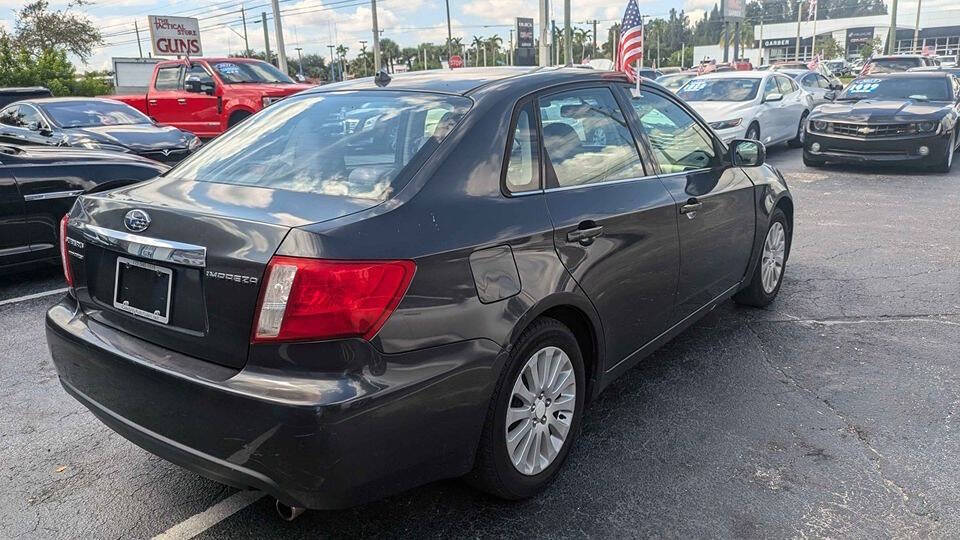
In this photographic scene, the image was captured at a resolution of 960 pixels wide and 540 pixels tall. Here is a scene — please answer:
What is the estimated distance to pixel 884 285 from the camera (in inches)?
216

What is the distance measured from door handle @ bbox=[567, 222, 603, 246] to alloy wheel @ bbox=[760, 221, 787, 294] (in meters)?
2.20

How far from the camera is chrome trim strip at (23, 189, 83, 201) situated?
550cm

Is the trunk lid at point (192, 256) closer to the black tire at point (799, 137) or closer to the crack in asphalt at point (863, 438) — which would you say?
the crack in asphalt at point (863, 438)

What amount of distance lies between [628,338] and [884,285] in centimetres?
328

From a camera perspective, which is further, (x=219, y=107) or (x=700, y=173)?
(x=219, y=107)

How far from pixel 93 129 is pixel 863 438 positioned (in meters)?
10.2

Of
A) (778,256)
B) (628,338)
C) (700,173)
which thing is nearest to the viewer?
(628,338)

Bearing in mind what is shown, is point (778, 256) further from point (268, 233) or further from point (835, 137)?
point (835, 137)

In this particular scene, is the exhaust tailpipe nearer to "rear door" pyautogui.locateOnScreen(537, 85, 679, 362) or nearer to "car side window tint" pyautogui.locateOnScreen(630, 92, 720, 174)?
"rear door" pyautogui.locateOnScreen(537, 85, 679, 362)

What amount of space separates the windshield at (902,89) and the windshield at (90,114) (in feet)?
37.7

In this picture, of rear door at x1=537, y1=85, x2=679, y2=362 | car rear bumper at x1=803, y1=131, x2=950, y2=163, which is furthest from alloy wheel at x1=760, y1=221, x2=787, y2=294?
car rear bumper at x1=803, y1=131, x2=950, y2=163

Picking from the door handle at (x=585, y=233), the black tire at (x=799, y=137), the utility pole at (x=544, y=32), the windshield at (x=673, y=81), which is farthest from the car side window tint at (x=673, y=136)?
the utility pole at (x=544, y=32)

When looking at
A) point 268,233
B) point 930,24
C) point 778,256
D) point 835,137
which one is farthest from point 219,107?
point 930,24

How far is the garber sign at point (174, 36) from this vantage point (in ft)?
107
